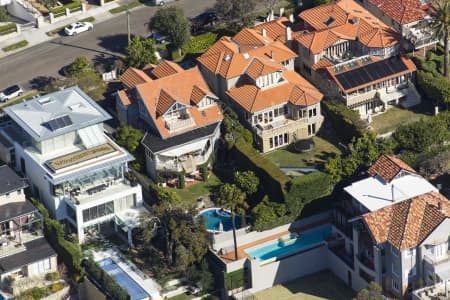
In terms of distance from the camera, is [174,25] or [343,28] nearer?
[343,28]

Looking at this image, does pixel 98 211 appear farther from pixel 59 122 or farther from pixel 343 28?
pixel 343 28

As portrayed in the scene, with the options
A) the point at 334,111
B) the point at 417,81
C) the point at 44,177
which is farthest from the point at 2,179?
the point at 417,81

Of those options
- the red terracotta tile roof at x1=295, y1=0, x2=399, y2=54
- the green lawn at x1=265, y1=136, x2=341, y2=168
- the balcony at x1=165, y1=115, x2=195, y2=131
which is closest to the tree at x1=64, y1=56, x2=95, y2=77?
the balcony at x1=165, y1=115, x2=195, y2=131

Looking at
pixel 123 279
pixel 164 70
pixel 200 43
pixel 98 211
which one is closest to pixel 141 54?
pixel 164 70

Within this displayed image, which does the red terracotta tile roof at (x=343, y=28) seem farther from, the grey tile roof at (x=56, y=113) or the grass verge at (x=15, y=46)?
the grass verge at (x=15, y=46)

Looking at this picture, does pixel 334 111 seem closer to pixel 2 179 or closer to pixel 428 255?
pixel 428 255

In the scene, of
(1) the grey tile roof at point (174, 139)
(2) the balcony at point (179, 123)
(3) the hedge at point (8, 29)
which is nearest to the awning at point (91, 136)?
(1) the grey tile roof at point (174, 139)

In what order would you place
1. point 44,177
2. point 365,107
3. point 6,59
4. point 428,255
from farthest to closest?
point 6,59
point 365,107
point 44,177
point 428,255
